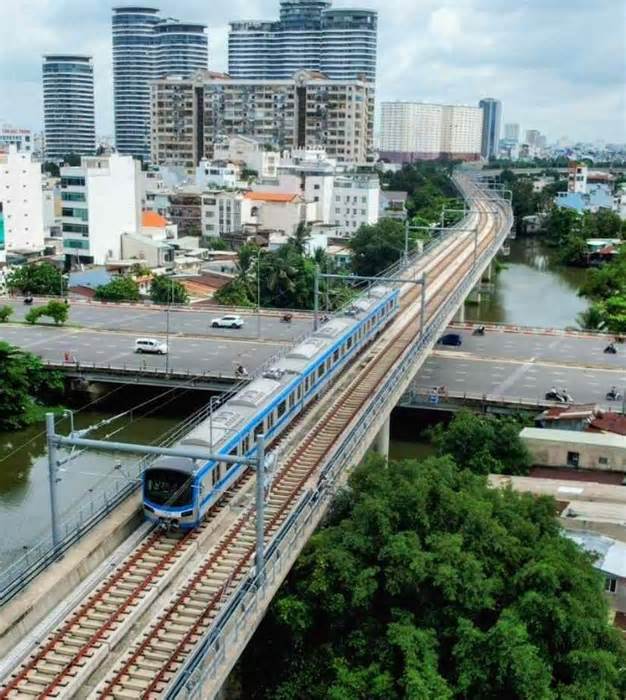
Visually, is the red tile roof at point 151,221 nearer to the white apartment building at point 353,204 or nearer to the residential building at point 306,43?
the white apartment building at point 353,204

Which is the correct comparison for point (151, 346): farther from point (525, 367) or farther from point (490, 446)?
point (490, 446)

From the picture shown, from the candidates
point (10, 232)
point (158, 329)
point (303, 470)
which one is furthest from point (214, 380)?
point (10, 232)

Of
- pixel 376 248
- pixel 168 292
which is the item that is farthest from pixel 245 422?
pixel 376 248

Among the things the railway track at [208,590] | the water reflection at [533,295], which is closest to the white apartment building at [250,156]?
the water reflection at [533,295]

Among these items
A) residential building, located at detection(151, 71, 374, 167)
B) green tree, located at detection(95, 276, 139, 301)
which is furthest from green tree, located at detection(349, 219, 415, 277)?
residential building, located at detection(151, 71, 374, 167)

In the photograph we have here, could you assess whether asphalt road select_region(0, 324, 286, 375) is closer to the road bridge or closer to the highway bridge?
the road bridge

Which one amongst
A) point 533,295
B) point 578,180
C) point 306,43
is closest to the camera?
point 533,295
